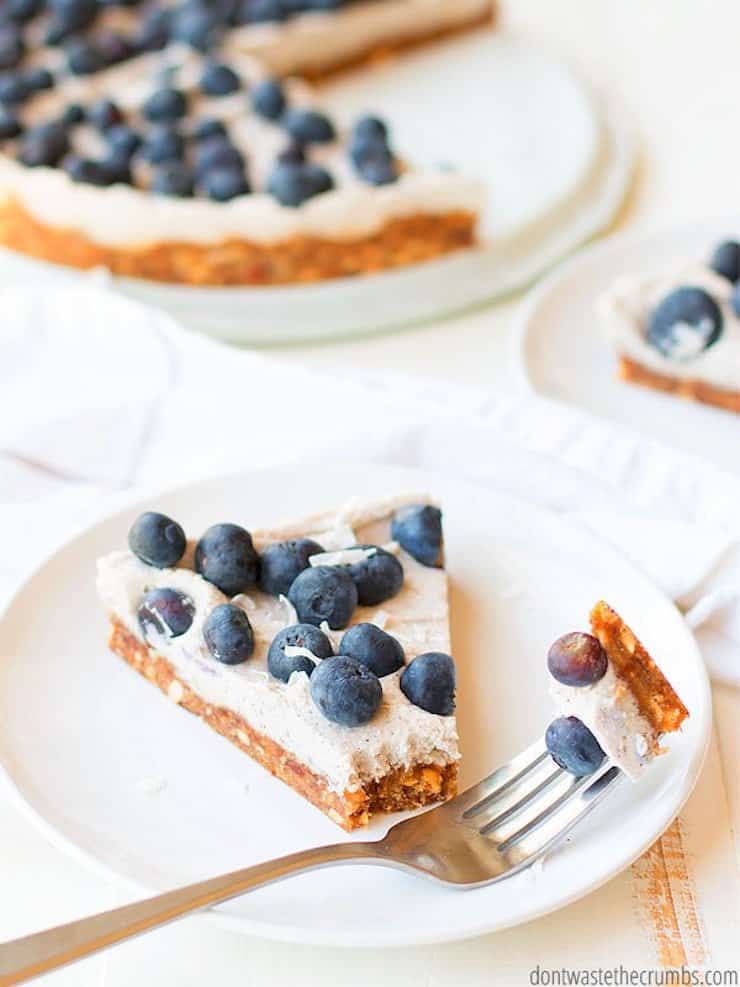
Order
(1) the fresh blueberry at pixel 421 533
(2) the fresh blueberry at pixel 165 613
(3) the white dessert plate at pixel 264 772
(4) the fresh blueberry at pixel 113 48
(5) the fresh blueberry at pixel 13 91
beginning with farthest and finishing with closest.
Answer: (4) the fresh blueberry at pixel 113 48 → (5) the fresh blueberry at pixel 13 91 → (1) the fresh blueberry at pixel 421 533 → (2) the fresh blueberry at pixel 165 613 → (3) the white dessert plate at pixel 264 772

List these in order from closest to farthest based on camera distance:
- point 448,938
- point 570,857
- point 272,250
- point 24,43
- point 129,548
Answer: point 448,938, point 570,857, point 129,548, point 272,250, point 24,43

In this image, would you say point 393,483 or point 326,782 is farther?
point 393,483

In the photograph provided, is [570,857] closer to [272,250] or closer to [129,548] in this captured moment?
[129,548]

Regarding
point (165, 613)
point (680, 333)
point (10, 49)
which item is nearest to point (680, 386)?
point (680, 333)

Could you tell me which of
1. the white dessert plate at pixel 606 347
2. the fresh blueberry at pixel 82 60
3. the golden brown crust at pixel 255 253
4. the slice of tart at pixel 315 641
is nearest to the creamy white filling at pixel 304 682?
the slice of tart at pixel 315 641

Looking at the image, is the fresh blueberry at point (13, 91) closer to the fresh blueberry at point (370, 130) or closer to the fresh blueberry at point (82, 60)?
the fresh blueberry at point (82, 60)

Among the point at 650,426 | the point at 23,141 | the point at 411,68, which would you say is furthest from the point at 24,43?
the point at 650,426

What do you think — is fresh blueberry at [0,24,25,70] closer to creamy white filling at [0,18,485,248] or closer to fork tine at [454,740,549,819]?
creamy white filling at [0,18,485,248]
